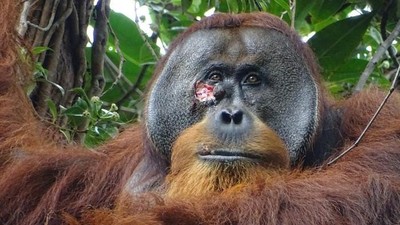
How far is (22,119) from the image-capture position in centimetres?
410

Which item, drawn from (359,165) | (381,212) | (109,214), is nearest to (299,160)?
(359,165)

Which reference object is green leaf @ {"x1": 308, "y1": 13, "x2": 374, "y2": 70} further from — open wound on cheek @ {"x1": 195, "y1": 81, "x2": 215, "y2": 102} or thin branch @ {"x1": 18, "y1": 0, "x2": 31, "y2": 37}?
thin branch @ {"x1": 18, "y1": 0, "x2": 31, "y2": 37}

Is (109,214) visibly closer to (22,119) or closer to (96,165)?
(96,165)

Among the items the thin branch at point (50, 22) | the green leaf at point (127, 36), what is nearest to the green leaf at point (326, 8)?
the green leaf at point (127, 36)

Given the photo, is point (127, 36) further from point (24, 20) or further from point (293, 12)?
point (293, 12)

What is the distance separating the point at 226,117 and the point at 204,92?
22 centimetres

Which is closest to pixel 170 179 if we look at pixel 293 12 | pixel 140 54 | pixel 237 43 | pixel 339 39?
pixel 237 43

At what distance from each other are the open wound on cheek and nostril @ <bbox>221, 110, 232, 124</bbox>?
0.40ft

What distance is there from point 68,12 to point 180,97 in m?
0.71

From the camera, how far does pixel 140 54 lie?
468 cm

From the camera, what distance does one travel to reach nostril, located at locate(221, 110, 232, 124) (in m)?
3.37

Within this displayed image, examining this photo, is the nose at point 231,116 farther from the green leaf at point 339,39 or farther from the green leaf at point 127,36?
the green leaf at point 127,36

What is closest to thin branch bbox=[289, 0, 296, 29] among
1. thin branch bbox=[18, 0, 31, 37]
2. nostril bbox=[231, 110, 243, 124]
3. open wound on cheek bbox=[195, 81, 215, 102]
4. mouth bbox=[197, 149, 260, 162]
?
open wound on cheek bbox=[195, 81, 215, 102]

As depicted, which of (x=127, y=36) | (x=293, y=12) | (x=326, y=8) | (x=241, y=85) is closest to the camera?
(x=241, y=85)
